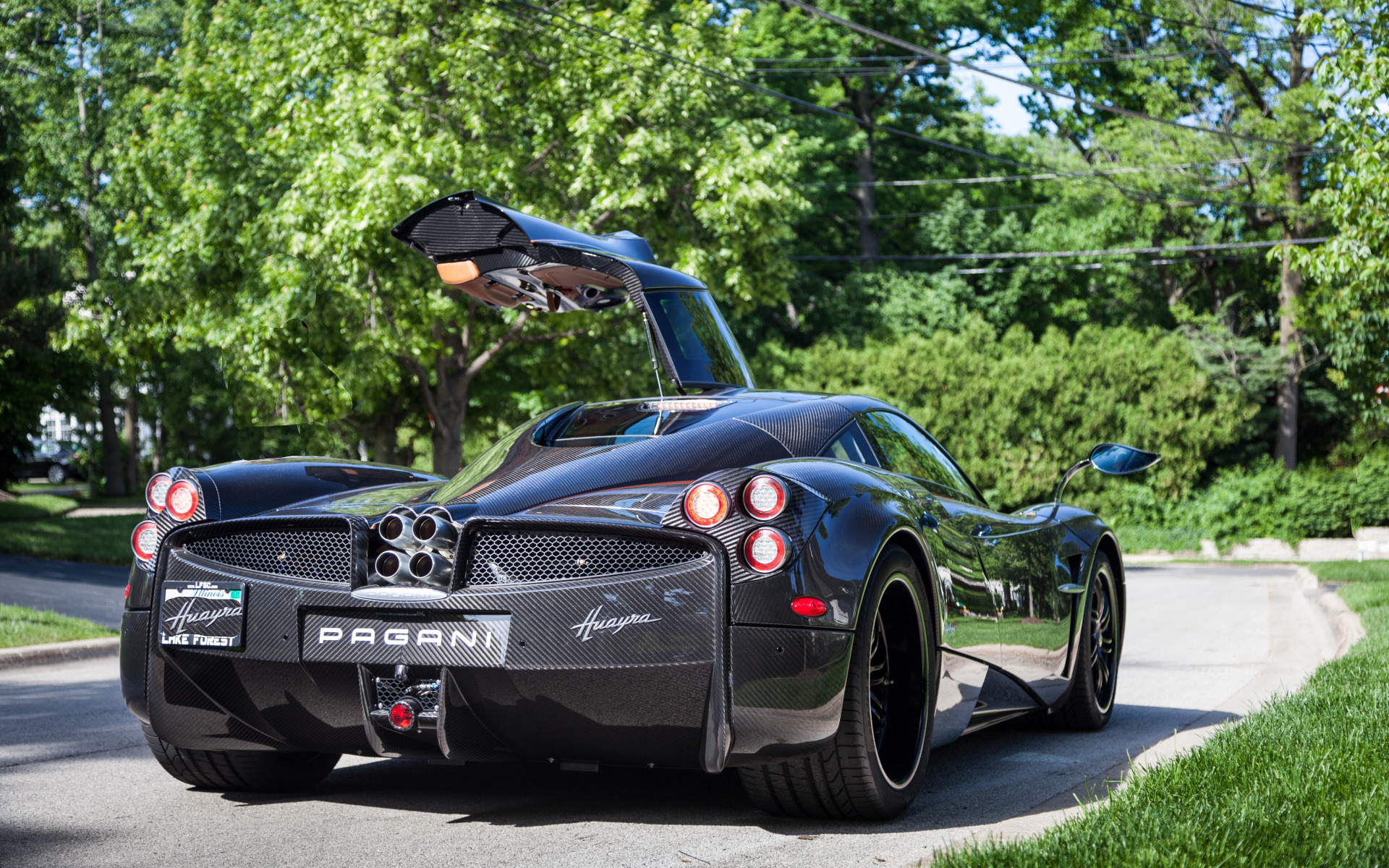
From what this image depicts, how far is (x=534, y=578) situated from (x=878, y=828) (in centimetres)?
131

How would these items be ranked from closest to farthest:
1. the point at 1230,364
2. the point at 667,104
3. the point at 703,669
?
the point at 703,669 < the point at 667,104 < the point at 1230,364

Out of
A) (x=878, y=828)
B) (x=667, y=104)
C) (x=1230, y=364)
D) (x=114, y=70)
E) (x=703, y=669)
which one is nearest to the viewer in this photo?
(x=703, y=669)

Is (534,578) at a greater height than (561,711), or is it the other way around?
(534,578)

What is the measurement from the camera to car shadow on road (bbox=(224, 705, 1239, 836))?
4109mm

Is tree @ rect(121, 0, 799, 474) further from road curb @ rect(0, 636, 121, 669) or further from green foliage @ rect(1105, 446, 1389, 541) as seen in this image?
green foliage @ rect(1105, 446, 1389, 541)

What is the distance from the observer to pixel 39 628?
940 cm

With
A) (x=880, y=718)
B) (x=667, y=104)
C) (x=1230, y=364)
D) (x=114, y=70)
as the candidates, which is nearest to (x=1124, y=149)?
(x=1230, y=364)

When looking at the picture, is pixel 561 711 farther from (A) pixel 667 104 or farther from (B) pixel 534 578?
(A) pixel 667 104

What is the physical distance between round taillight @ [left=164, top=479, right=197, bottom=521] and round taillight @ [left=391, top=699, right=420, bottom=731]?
3.31 ft

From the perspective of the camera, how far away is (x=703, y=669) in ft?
11.4

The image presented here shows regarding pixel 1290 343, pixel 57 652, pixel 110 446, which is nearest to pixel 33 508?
pixel 110 446

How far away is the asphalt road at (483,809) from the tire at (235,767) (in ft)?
0.16

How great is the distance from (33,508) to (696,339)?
2596 centimetres

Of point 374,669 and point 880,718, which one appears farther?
point 880,718
